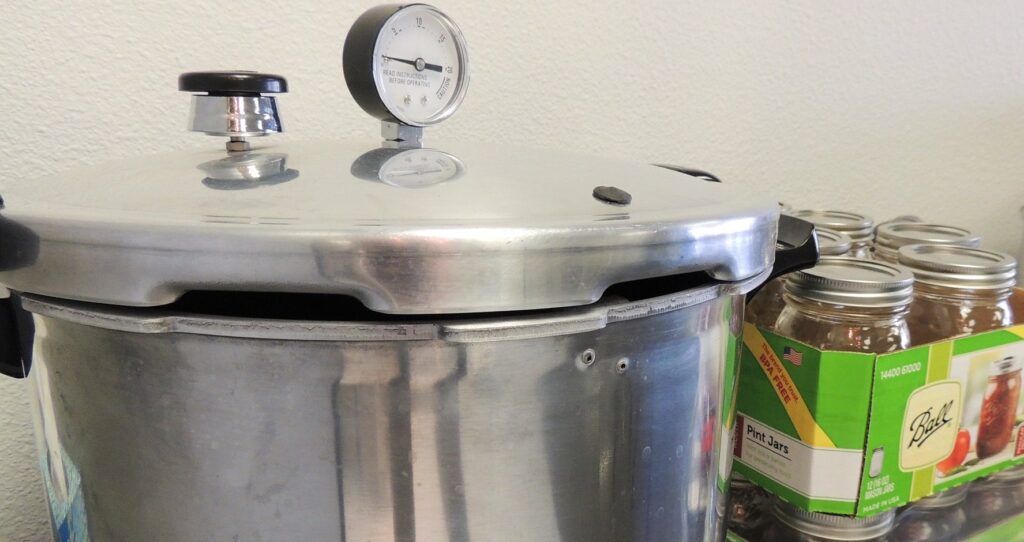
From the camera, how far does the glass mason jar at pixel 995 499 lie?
61 centimetres

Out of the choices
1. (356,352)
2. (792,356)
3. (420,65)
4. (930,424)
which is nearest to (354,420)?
(356,352)

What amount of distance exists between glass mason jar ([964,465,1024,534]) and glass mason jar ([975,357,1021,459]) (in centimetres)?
6

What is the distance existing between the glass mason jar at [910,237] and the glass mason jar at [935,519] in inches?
8.4

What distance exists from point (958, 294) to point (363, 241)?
1.78 ft

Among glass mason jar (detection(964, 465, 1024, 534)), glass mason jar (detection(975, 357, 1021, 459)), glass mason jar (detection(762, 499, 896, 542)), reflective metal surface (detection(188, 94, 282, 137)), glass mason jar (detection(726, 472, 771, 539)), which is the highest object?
reflective metal surface (detection(188, 94, 282, 137))

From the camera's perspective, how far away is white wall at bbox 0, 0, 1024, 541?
495 mm

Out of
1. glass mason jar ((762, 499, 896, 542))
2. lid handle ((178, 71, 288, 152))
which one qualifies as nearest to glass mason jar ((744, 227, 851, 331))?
glass mason jar ((762, 499, 896, 542))

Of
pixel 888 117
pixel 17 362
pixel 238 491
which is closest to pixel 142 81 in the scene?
pixel 17 362

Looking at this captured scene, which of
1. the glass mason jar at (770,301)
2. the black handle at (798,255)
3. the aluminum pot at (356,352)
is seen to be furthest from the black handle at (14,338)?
the glass mason jar at (770,301)

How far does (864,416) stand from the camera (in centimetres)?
49

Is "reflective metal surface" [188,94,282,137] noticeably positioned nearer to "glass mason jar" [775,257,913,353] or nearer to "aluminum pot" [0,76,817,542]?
"aluminum pot" [0,76,817,542]

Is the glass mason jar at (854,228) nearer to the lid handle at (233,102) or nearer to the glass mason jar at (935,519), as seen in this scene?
the glass mason jar at (935,519)

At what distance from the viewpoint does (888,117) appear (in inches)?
38.6

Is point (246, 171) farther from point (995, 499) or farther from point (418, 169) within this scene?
point (995, 499)
